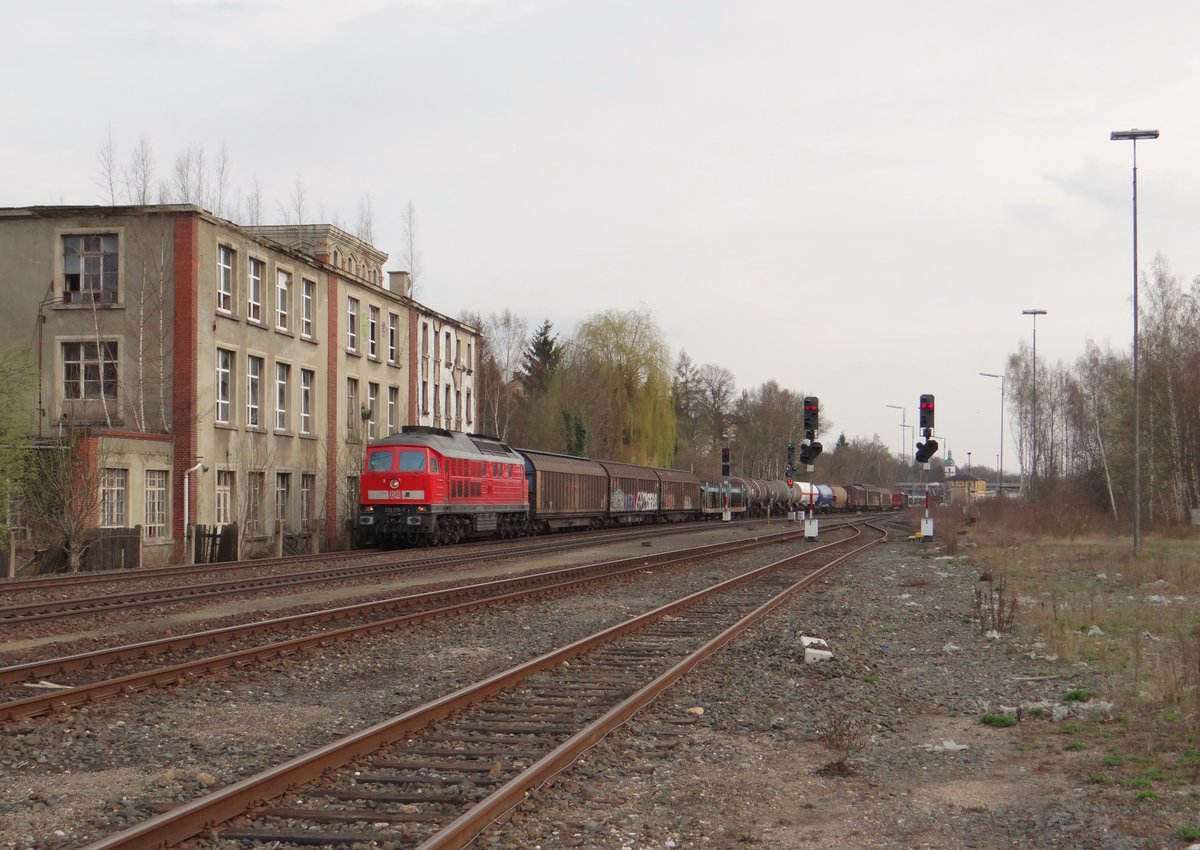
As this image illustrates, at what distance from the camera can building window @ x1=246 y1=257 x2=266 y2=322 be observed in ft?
115

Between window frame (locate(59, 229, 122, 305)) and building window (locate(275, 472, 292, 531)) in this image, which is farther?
building window (locate(275, 472, 292, 531))

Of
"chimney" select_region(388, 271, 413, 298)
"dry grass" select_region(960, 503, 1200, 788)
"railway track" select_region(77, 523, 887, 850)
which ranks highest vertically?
"chimney" select_region(388, 271, 413, 298)

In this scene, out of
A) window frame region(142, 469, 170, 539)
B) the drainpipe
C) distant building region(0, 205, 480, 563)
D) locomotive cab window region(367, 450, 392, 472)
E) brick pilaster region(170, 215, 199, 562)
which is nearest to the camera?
window frame region(142, 469, 170, 539)

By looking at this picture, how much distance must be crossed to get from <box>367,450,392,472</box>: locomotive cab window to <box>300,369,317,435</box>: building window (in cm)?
568

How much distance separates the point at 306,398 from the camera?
129 feet

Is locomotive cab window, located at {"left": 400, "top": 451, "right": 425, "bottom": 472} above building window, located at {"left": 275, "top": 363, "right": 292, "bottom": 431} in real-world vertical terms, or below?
below

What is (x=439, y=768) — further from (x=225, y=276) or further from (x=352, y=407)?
(x=352, y=407)

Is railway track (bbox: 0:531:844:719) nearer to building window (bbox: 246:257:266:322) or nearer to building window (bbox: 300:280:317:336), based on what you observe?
building window (bbox: 246:257:266:322)

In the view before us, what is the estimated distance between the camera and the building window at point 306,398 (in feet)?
127

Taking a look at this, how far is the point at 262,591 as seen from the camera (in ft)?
65.0

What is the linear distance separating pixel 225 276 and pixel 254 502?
676 centimetres

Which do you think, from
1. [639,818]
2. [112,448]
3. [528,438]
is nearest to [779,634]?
[639,818]

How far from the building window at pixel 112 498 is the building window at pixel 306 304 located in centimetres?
1076

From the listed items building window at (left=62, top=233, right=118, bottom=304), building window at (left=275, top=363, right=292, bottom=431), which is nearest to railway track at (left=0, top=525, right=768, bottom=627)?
building window at (left=275, top=363, right=292, bottom=431)
